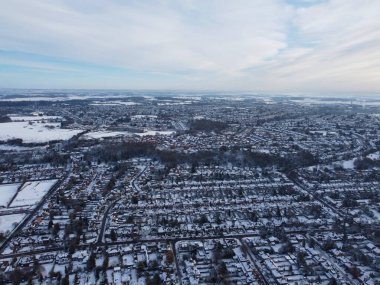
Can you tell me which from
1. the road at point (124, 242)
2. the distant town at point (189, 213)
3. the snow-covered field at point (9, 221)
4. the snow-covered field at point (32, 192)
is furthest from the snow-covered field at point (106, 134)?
the road at point (124, 242)

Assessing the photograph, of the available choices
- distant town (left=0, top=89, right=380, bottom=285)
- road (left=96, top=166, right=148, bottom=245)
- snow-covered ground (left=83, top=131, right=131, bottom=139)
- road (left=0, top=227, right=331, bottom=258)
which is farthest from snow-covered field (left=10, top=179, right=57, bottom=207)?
snow-covered ground (left=83, top=131, right=131, bottom=139)

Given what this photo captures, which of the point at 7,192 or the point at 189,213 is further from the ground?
the point at 189,213

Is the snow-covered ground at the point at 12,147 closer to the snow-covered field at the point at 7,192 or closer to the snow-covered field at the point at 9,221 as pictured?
the snow-covered field at the point at 7,192

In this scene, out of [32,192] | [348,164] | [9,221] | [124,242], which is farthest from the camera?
[348,164]

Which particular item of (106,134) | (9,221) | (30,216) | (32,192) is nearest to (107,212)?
(30,216)

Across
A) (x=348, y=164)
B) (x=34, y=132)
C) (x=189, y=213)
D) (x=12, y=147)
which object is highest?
(x=348, y=164)

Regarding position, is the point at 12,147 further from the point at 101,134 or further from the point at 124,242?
the point at 124,242

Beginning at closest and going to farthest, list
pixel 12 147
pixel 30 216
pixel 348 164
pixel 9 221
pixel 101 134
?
1. pixel 9 221
2. pixel 30 216
3. pixel 348 164
4. pixel 12 147
5. pixel 101 134
